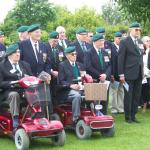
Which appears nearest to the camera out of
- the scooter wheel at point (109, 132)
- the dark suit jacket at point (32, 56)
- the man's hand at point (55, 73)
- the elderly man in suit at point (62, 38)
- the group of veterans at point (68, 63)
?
the group of veterans at point (68, 63)

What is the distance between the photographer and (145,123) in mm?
9969

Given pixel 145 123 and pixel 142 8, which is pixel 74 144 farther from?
pixel 142 8

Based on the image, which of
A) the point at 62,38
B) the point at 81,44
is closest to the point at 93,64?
the point at 81,44

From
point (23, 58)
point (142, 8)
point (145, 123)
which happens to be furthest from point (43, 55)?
point (142, 8)

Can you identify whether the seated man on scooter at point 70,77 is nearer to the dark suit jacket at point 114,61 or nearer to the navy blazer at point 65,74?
the navy blazer at point 65,74

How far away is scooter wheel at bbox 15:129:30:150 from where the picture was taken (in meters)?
7.49

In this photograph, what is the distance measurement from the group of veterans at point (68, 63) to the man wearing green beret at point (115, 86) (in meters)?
0.02

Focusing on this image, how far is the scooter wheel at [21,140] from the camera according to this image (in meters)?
7.49

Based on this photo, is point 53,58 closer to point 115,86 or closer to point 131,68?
point 131,68

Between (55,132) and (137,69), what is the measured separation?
2.71 m

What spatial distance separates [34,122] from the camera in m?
7.76

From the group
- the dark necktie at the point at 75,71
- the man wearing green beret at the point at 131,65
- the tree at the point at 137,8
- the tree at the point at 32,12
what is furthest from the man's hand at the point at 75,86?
the tree at the point at 32,12

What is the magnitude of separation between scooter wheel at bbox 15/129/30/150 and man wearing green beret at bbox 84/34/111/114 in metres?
2.25

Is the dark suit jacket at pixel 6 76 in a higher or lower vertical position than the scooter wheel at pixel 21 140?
higher
